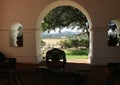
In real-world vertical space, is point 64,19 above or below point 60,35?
above

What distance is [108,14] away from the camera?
36.2ft

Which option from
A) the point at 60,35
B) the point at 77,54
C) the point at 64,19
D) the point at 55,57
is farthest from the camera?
the point at 60,35

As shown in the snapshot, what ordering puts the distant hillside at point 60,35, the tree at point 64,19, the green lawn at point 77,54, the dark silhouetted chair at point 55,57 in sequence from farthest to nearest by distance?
the distant hillside at point 60,35 → the tree at point 64,19 → the green lawn at point 77,54 → the dark silhouetted chair at point 55,57

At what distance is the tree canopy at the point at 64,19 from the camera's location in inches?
753

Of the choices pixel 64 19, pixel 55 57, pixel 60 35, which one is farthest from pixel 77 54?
pixel 55 57

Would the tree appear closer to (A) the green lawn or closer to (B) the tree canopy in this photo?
(B) the tree canopy

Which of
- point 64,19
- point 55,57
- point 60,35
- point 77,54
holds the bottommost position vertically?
point 77,54

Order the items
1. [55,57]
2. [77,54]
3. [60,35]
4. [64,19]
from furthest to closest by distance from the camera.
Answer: [60,35] → [64,19] → [77,54] → [55,57]

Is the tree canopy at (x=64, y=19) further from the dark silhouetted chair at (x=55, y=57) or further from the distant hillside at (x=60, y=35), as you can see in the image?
the dark silhouetted chair at (x=55, y=57)

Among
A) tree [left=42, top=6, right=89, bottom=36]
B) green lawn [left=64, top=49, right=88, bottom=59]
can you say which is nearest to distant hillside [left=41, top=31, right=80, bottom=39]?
tree [left=42, top=6, right=89, bottom=36]

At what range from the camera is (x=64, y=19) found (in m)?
20.1

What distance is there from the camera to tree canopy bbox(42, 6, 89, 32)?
19125mm

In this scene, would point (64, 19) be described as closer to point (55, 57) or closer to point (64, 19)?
point (64, 19)

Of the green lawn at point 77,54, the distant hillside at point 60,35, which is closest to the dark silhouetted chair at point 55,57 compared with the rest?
the green lawn at point 77,54
